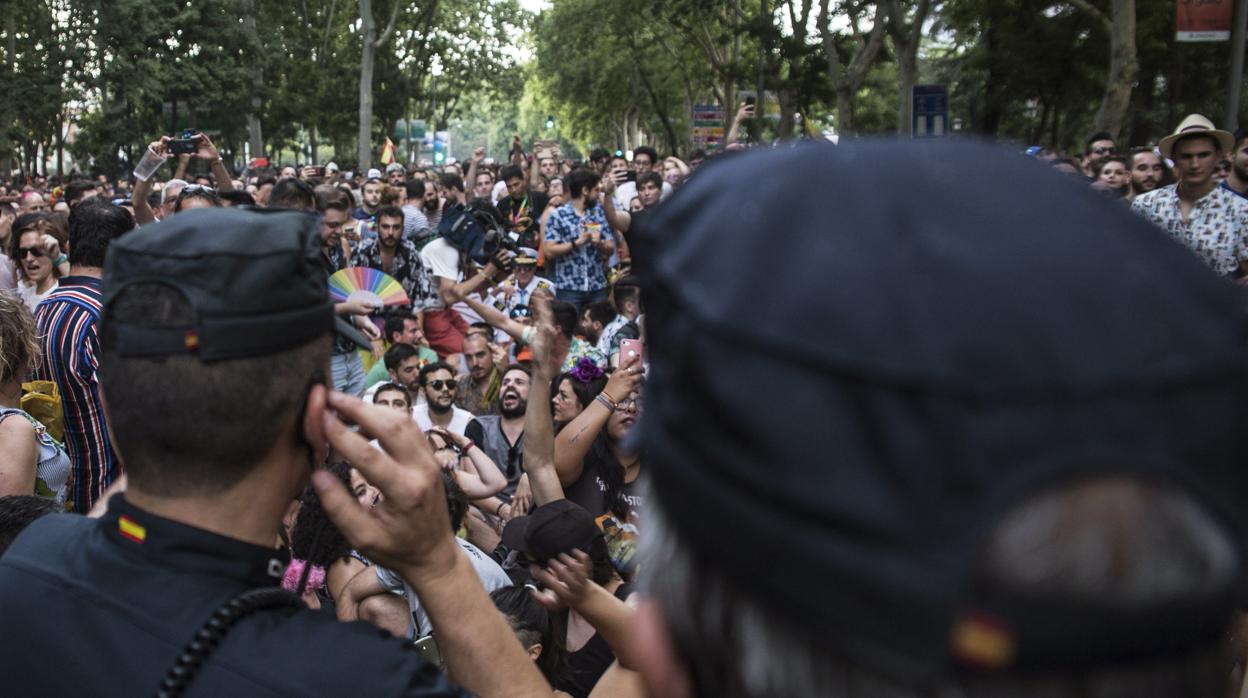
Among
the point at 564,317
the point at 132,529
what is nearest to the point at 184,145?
the point at 564,317

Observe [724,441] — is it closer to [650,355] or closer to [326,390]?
[650,355]

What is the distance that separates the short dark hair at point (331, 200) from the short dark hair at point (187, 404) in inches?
319

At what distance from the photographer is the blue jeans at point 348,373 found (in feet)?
25.8

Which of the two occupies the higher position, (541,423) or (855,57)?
(855,57)

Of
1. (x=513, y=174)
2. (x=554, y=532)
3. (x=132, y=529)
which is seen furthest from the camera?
(x=513, y=174)

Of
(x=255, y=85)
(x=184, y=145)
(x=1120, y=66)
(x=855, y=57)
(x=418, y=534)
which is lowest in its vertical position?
(x=418, y=534)

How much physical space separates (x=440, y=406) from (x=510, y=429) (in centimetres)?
51

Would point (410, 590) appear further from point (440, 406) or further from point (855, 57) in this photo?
point (855, 57)

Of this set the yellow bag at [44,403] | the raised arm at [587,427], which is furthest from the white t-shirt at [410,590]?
the yellow bag at [44,403]

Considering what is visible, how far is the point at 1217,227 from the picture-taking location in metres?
7.20

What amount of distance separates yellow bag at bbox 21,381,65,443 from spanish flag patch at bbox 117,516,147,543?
11.5 feet

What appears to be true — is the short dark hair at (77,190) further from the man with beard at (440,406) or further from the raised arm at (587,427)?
the raised arm at (587,427)

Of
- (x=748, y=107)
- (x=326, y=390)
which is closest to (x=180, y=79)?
(x=748, y=107)

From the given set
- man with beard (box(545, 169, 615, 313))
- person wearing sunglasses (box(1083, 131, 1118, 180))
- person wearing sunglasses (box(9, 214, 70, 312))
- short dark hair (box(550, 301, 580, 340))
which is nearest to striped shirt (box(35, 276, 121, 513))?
person wearing sunglasses (box(9, 214, 70, 312))
